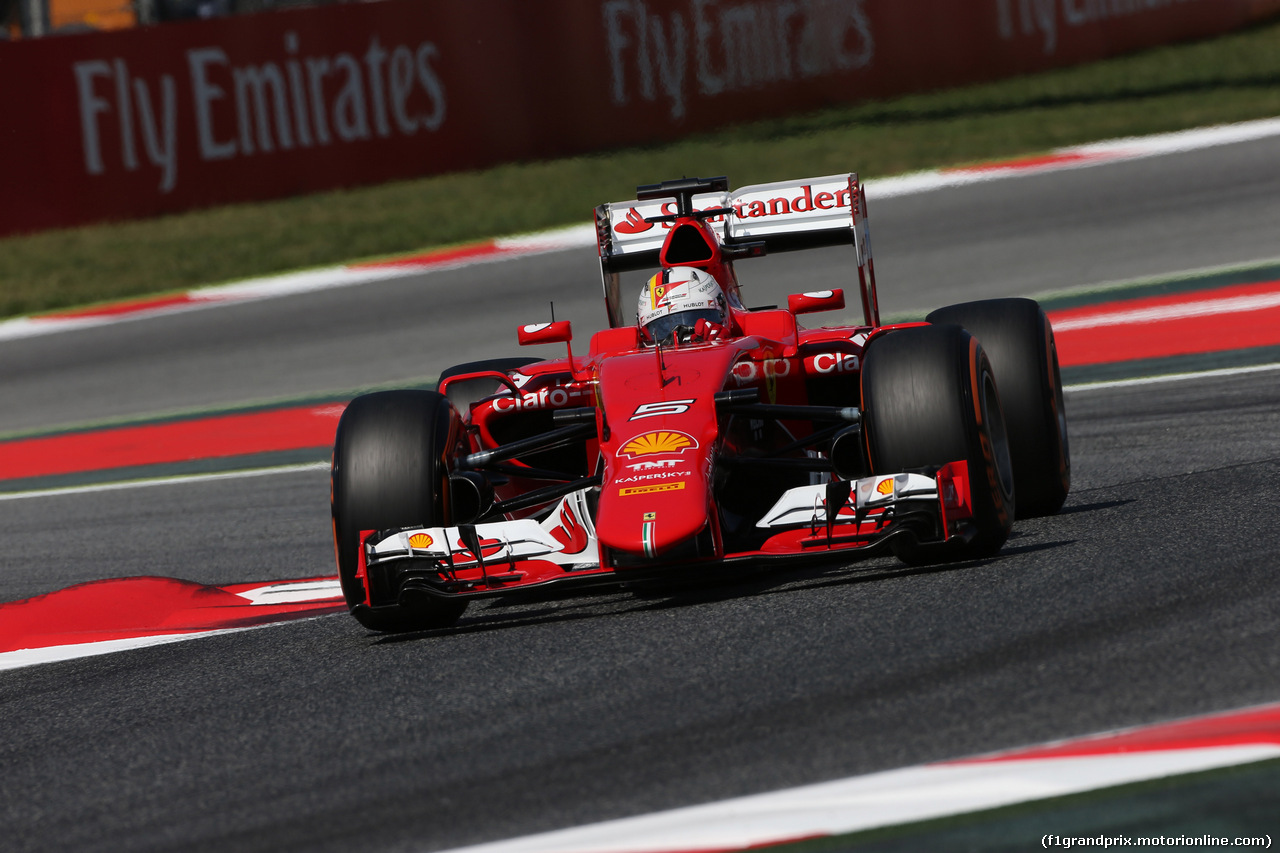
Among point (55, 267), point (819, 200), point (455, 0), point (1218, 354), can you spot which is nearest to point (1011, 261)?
point (1218, 354)

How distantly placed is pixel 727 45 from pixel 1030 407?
42.8 feet

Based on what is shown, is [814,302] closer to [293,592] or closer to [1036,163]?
[293,592]

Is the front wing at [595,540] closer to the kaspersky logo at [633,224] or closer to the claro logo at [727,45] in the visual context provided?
the kaspersky logo at [633,224]

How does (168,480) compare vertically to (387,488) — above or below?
below

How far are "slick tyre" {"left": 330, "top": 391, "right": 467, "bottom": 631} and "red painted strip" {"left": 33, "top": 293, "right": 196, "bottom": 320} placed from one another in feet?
30.3

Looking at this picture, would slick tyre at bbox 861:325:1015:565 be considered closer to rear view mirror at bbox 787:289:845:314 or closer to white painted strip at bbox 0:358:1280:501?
rear view mirror at bbox 787:289:845:314

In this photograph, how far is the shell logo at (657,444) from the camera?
548cm

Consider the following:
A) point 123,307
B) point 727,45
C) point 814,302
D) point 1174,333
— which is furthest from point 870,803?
point 727,45

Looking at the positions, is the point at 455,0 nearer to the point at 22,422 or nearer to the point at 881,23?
the point at 881,23

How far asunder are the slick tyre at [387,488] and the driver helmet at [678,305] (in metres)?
1.07

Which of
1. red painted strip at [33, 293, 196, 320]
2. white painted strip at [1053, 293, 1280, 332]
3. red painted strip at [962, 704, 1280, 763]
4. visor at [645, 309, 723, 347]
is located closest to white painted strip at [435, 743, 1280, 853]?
red painted strip at [962, 704, 1280, 763]

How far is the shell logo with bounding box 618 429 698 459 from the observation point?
548 cm

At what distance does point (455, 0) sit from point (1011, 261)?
23.3 feet

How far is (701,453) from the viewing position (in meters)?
5.46
